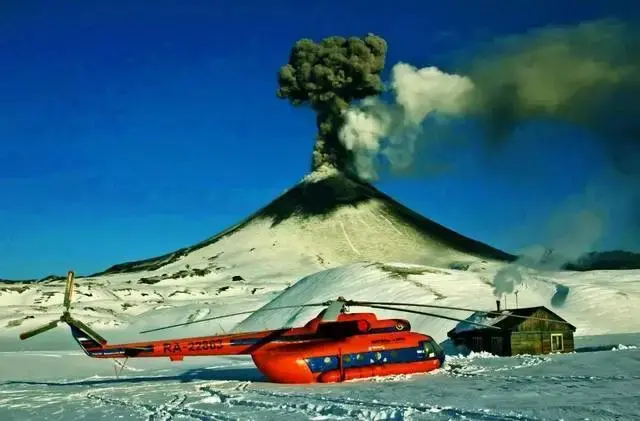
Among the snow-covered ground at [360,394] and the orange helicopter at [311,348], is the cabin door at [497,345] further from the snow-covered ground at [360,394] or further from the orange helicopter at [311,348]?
the orange helicopter at [311,348]

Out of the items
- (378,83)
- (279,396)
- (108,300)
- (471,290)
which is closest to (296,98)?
(378,83)

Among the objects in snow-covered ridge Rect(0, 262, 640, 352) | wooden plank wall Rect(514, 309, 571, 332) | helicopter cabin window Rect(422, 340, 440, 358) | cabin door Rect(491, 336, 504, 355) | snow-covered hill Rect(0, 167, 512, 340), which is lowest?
cabin door Rect(491, 336, 504, 355)

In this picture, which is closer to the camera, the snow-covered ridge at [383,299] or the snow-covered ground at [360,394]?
the snow-covered ground at [360,394]

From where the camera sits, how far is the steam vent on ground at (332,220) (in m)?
145

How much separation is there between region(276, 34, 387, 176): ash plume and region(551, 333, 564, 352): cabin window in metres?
114

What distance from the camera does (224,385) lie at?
28.2m

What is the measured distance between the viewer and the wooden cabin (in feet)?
135

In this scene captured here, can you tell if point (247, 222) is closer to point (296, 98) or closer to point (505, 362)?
point (296, 98)

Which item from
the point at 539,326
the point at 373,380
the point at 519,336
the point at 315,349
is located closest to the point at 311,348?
the point at 315,349

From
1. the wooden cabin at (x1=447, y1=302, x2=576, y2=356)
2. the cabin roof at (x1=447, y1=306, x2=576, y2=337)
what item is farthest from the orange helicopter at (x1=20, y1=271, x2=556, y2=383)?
the cabin roof at (x1=447, y1=306, x2=576, y2=337)

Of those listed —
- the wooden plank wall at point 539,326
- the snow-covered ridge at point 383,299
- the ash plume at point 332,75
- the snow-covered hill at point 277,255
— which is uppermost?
the ash plume at point 332,75

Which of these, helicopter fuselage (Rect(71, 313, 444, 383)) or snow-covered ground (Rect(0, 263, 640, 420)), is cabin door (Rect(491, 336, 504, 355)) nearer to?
snow-covered ground (Rect(0, 263, 640, 420))

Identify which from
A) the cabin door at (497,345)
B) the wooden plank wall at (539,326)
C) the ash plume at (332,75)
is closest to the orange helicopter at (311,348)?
the cabin door at (497,345)

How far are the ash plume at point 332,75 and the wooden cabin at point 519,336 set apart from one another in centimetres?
11333
